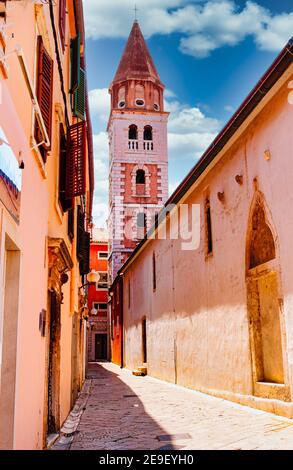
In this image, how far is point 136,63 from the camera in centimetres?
3966

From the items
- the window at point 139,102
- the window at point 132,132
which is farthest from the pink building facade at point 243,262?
the window at point 139,102

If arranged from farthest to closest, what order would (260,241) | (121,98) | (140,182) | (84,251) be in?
(121,98)
(140,182)
(84,251)
(260,241)

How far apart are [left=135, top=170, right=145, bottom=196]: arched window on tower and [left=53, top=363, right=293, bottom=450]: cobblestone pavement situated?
2556 cm

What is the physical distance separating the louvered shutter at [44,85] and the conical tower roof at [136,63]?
112 feet

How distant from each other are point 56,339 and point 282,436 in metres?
3.35

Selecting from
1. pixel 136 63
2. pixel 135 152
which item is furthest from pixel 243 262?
pixel 136 63

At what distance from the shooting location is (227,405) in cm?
985

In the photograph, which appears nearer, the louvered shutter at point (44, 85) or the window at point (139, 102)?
the louvered shutter at point (44, 85)

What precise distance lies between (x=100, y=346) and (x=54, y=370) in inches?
1358

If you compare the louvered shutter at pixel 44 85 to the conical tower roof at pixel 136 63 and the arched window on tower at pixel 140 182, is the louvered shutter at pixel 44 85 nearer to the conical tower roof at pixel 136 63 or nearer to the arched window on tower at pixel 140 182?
the arched window on tower at pixel 140 182

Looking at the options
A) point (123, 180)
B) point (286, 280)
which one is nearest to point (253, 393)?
point (286, 280)

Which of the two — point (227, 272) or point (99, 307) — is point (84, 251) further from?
point (99, 307)

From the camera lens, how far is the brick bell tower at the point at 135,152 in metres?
36.1
